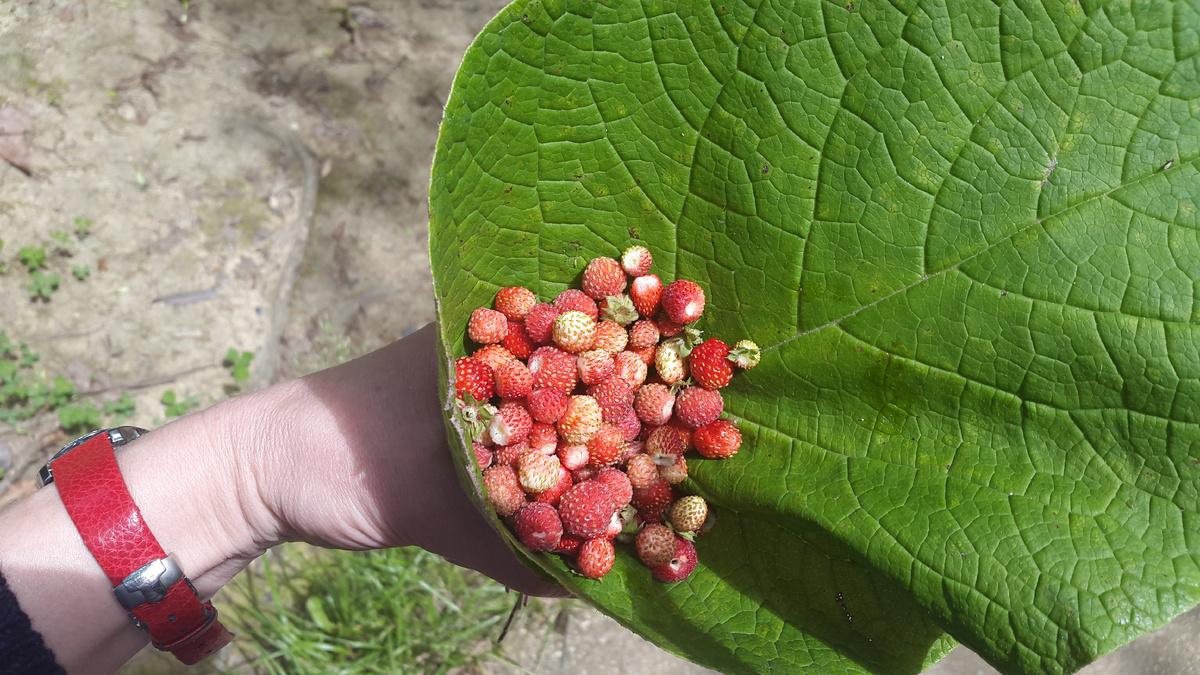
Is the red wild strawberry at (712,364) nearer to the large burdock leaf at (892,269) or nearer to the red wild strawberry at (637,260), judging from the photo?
the large burdock leaf at (892,269)

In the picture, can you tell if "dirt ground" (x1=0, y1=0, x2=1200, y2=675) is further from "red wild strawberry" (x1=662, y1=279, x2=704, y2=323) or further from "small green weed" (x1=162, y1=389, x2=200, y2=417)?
"red wild strawberry" (x1=662, y1=279, x2=704, y2=323)

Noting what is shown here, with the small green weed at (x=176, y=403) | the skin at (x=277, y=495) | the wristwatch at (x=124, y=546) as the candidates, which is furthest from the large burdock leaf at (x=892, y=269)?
the small green weed at (x=176, y=403)

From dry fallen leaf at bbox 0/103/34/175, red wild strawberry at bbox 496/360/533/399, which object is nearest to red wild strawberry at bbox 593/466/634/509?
red wild strawberry at bbox 496/360/533/399

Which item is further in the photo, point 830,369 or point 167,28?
point 167,28

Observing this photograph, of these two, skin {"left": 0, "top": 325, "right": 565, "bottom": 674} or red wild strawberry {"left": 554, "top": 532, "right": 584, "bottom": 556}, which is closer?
red wild strawberry {"left": 554, "top": 532, "right": 584, "bottom": 556}

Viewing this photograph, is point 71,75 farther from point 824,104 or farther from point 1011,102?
point 1011,102

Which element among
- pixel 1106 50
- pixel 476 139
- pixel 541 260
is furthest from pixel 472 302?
pixel 1106 50

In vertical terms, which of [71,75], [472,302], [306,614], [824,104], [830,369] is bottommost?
[306,614]

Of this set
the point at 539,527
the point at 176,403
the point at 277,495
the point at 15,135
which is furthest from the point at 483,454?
the point at 15,135
